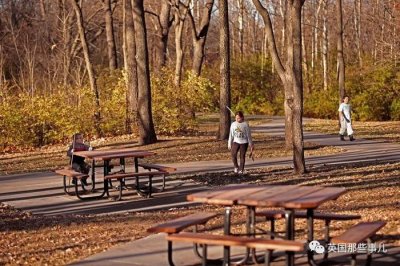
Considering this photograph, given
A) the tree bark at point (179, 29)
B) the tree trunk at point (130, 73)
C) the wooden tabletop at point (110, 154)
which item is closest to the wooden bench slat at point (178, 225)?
the wooden tabletop at point (110, 154)

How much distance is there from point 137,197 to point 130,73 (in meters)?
14.6

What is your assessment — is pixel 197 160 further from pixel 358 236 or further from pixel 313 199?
pixel 313 199

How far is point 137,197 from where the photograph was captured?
15.5 metres

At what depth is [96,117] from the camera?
32062mm

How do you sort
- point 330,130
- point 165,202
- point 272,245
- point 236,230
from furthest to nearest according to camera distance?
point 330,130
point 165,202
point 236,230
point 272,245

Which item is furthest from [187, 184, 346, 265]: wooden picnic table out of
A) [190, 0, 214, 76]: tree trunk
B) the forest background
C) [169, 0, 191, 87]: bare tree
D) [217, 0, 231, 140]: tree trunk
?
[169, 0, 191, 87]: bare tree

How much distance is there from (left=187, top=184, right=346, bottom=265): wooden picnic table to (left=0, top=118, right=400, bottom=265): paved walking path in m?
0.98

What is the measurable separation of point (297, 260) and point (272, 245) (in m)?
1.65

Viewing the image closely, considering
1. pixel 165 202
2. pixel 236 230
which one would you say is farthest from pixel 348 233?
pixel 165 202

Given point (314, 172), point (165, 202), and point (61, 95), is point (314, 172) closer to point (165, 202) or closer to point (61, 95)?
point (165, 202)

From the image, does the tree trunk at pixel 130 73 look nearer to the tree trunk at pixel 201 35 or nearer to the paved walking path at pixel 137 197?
the tree trunk at pixel 201 35

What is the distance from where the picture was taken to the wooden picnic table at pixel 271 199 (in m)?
7.51

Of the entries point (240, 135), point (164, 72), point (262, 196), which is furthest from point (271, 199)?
point (164, 72)

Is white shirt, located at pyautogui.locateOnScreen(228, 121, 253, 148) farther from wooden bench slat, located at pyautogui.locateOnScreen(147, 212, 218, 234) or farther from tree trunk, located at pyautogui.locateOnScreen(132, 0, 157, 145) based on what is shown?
tree trunk, located at pyautogui.locateOnScreen(132, 0, 157, 145)
